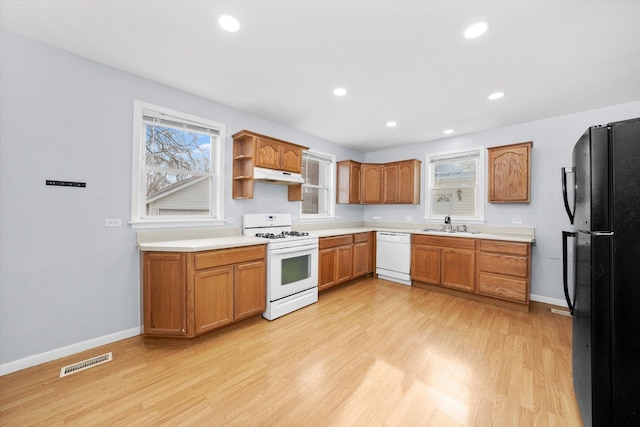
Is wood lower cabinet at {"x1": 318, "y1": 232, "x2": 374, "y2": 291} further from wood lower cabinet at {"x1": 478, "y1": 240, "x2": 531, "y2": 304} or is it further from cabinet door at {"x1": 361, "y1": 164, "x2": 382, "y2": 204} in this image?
wood lower cabinet at {"x1": 478, "y1": 240, "x2": 531, "y2": 304}

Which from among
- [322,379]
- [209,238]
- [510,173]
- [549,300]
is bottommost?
[322,379]

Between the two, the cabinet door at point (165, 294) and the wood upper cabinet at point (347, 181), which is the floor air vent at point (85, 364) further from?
the wood upper cabinet at point (347, 181)

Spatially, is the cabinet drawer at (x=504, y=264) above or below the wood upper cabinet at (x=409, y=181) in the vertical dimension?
below

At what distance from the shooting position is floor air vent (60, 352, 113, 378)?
1.98m

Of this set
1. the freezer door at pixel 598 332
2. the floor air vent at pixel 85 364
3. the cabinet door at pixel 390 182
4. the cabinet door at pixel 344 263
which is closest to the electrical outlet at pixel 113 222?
the floor air vent at pixel 85 364

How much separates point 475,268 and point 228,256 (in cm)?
340

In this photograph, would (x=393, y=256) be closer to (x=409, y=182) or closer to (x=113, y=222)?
(x=409, y=182)

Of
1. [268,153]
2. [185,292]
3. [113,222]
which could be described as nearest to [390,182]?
[268,153]

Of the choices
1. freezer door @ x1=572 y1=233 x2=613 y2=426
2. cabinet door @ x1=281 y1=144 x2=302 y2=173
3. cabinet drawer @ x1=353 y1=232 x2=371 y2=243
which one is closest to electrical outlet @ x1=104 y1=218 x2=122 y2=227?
cabinet door @ x1=281 y1=144 x2=302 y2=173

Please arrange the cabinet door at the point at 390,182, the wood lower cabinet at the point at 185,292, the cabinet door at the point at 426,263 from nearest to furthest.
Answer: the wood lower cabinet at the point at 185,292 < the cabinet door at the point at 426,263 < the cabinet door at the point at 390,182

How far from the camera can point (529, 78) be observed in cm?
247

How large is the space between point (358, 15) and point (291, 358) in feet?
9.14

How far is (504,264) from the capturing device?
3.32m

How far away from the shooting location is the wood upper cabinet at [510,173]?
3488mm
